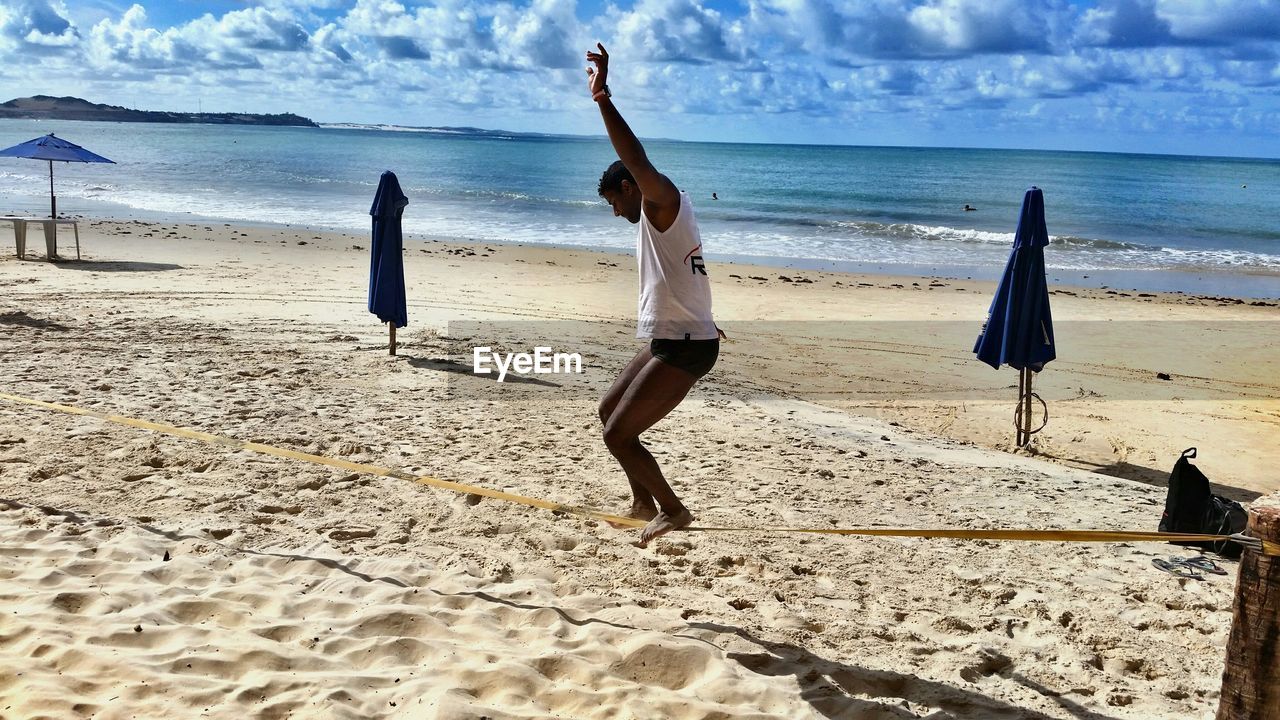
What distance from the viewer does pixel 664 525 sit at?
13.9ft

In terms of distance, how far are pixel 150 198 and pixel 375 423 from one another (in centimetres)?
2834

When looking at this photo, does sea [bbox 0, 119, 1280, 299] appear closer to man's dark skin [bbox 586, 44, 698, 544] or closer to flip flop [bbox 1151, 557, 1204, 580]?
flip flop [bbox 1151, 557, 1204, 580]

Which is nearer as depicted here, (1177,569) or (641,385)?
(641,385)

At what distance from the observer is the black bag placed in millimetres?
5297

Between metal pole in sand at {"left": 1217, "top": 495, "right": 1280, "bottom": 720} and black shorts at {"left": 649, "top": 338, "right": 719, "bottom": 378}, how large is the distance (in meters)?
1.95

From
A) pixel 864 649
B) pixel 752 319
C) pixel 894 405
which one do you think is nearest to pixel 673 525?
pixel 864 649

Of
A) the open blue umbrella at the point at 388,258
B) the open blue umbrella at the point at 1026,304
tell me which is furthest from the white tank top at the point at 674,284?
the open blue umbrella at the point at 388,258

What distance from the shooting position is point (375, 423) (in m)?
7.13

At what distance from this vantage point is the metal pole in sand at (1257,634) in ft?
8.91

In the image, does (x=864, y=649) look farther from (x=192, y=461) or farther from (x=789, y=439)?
(x=192, y=461)

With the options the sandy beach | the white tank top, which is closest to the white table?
the sandy beach

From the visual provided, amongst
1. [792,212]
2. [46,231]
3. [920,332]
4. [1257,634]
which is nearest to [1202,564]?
[1257,634]

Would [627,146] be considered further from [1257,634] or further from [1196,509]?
[1196,509]

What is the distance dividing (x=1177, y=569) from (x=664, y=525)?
9.09 ft
